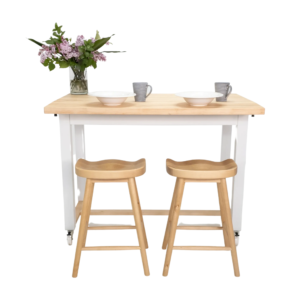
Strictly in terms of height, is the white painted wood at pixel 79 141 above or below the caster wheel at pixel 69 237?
above

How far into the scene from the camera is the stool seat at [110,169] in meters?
2.82

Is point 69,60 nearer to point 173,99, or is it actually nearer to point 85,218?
point 173,99

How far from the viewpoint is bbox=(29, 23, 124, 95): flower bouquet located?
11.3 feet

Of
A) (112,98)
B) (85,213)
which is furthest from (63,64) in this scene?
(85,213)

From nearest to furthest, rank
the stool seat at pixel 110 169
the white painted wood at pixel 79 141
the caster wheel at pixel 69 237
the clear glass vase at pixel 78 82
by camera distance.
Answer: the stool seat at pixel 110 169 → the caster wheel at pixel 69 237 → the clear glass vase at pixel 78 82 → the white painted wood at pixel 79 141

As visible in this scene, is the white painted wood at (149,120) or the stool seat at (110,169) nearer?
the stool seat at (110,169)

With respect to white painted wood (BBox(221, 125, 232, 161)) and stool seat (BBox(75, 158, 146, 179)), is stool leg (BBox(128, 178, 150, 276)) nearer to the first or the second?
stool seat (BBox(75, 158, 146, 179))

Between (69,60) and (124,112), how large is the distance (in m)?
0.92

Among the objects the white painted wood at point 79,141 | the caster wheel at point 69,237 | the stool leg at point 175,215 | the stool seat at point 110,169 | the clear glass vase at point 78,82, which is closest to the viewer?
the stool seat at point 110,169

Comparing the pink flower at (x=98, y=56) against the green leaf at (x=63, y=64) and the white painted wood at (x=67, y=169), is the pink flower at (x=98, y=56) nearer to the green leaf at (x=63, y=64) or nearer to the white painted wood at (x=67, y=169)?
the green leaf at (x=63, y=64)

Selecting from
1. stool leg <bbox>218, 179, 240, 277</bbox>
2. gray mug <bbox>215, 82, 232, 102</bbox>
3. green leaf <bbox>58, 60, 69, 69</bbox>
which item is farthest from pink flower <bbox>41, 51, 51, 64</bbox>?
stool leg <bbox>218, 179, 240, 277</bbox>

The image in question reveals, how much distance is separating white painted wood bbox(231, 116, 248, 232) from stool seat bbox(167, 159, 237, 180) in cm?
11

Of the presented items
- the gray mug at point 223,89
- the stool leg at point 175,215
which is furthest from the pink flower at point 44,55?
the stool leg at point 175,215

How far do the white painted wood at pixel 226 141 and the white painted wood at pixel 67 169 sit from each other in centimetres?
156
